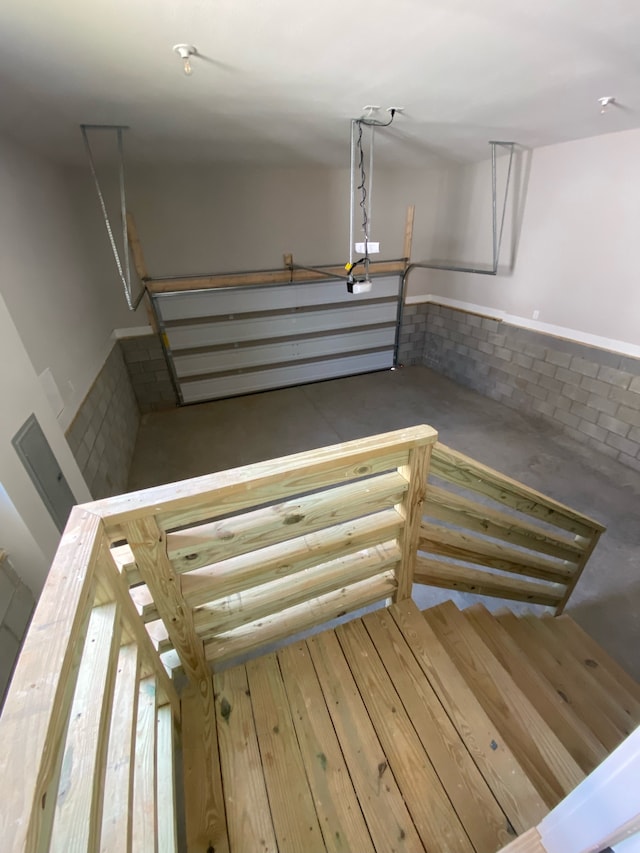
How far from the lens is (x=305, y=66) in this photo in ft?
5.89

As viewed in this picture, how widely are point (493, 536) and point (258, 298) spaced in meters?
4.01

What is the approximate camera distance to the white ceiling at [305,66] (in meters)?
1.37

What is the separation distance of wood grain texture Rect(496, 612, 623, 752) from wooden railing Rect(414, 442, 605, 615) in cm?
16

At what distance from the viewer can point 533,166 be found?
3.65 m

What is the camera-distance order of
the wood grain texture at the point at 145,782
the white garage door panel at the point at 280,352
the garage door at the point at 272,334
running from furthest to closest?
the white garage door panel at the point at 280,352 → the garage door at the point at 272,334 → the wood grain texture at the point at 145,782

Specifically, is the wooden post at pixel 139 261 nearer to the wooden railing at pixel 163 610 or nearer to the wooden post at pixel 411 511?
the wooden railing at pixel 163 610

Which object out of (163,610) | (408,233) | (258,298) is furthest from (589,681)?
(408,233)

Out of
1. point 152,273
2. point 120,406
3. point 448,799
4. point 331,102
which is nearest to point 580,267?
point 331,102

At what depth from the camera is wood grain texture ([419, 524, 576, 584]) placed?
5.04ft

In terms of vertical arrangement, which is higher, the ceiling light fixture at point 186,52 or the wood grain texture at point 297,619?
the ceiling light fixture at point 186,52

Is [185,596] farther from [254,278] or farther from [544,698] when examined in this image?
[254,278]

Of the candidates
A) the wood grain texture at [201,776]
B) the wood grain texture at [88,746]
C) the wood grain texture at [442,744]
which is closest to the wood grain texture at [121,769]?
the wood grain texture at [88,746]

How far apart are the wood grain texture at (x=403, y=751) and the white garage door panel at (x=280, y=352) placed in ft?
13.0

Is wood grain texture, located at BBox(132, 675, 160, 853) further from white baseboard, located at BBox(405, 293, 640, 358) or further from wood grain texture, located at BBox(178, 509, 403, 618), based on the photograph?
white baseboard, located at BBox(405, 293, 640, 358)
